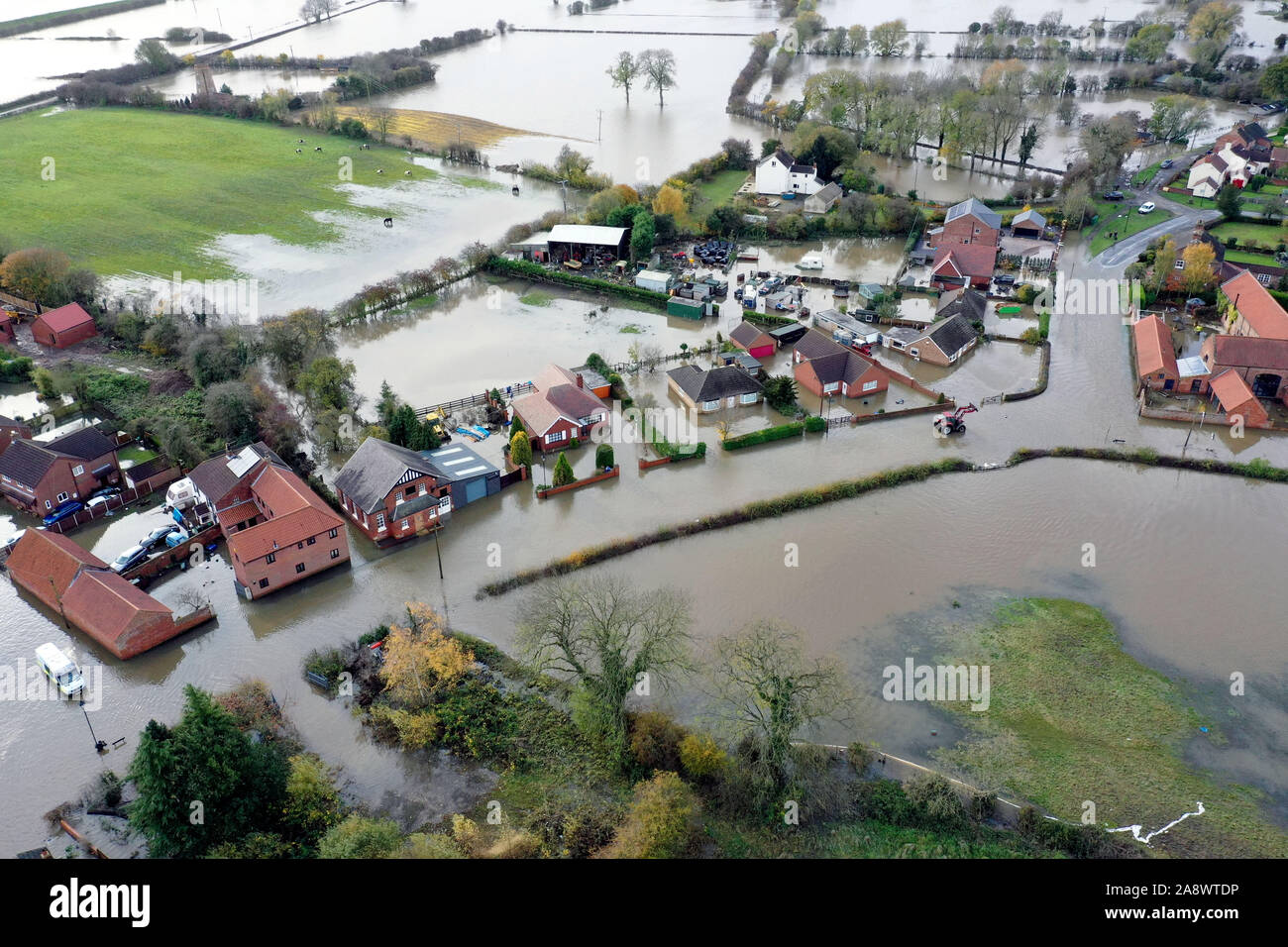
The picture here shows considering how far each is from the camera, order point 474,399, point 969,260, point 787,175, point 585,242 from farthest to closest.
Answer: point 787,175
point 585,242
point 969,260
point 474,399

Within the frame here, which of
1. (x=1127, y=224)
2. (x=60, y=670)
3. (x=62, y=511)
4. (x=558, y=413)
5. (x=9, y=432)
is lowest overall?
(x=60, y=670)

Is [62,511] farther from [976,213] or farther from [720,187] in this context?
[976,213]

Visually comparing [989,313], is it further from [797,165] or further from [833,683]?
[833,683]

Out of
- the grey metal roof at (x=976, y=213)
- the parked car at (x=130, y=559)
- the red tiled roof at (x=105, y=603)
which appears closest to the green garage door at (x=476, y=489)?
the red tiled roof at (x=105, y=603)

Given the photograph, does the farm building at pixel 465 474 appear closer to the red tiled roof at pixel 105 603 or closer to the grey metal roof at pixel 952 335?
the red tiled roof at pixel 105 603

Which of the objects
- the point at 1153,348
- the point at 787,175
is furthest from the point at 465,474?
the point at 787,175

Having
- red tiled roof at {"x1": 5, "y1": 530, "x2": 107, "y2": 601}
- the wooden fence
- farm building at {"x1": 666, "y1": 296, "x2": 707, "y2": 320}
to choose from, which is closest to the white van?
red tiled roof at {"x1": 5, "y1": 530, "x2": 107, "y2": 601}

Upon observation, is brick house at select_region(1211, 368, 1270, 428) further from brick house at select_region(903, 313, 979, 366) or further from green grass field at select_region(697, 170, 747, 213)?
green grass field at select_region(697, 170, 747, 213)
